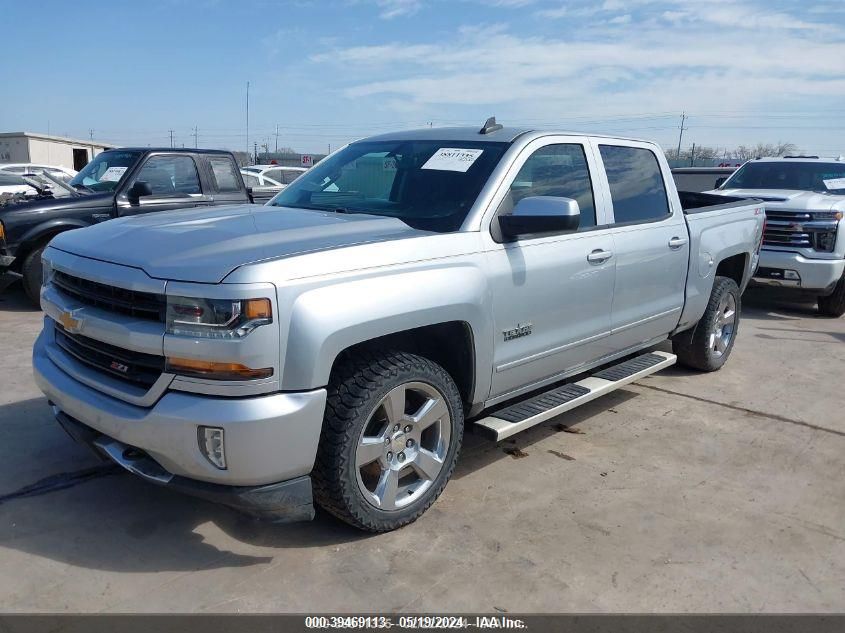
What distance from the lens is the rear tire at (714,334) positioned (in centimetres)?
587

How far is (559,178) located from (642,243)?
81cm

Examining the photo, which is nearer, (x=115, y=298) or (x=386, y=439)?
(x=115, y=298)

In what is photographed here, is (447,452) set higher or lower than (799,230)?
lower

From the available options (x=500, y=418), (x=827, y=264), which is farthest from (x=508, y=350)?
(x=827, y=264)

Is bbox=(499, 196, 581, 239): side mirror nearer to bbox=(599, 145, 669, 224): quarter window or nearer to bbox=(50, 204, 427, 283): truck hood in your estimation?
bbox=(50, 204, 427, 283): truck hood

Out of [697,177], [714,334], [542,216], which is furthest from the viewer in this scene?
[697,177]

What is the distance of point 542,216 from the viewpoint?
3475 millimetres

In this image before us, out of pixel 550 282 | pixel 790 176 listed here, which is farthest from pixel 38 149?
pixel 550 282

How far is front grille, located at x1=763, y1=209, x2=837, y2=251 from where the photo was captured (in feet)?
27.8

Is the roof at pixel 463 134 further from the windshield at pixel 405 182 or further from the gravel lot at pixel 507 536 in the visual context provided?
the gravel lot at pixel 507 536

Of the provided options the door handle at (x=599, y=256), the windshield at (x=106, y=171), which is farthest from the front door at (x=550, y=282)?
the windshield at (x=106, y=171)

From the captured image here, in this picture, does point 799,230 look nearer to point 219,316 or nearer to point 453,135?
point 453,135

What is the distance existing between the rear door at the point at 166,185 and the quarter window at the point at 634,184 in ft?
17.3

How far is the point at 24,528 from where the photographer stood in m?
3.30
